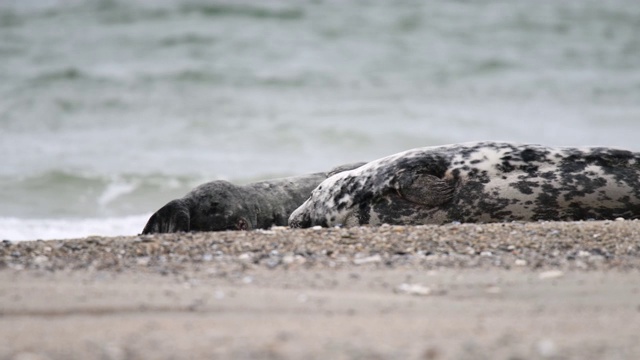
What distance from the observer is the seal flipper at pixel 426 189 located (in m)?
5.77

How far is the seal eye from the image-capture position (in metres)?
6.51

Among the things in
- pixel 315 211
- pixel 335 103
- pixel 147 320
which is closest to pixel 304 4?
pixel 335 103

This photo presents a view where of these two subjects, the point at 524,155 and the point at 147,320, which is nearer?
the point at 147,320

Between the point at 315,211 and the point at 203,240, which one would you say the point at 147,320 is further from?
the point at 315,211

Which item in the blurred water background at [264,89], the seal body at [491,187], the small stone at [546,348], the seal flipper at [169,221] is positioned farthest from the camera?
the blurred water background at [264,89]

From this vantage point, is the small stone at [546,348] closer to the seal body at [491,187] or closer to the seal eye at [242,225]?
the seal body at [491,187]

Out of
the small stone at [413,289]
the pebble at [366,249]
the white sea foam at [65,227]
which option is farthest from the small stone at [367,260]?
the white sea foam at [65,227]

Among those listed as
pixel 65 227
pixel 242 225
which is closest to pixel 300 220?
pixel 242 225

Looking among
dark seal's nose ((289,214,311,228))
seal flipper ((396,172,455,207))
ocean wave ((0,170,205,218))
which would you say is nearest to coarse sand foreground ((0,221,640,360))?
seal flipper ((396,172,455,207))

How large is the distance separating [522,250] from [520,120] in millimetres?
11349

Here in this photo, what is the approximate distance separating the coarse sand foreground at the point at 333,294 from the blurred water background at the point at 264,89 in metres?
3.80

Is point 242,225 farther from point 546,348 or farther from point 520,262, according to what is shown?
point 546,348

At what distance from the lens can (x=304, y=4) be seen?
20469 mm

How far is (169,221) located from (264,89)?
10549 millimetres
